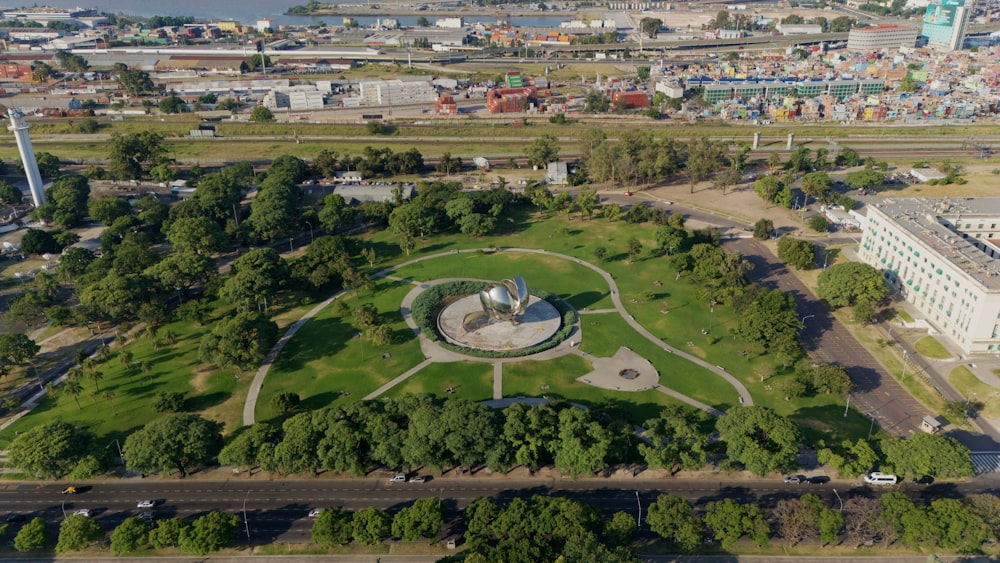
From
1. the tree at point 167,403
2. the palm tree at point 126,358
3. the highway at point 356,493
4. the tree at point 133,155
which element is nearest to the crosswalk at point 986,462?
the highway at point 356,493

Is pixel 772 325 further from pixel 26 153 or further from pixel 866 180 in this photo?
pixel 26 153

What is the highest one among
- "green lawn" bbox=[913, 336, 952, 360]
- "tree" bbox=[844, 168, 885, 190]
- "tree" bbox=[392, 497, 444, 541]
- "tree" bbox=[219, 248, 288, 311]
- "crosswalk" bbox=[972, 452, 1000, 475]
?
"tree" bbox=[844, 168, 885, 190]

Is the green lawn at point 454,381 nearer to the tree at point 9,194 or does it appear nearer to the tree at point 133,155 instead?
the tree at point 133,155

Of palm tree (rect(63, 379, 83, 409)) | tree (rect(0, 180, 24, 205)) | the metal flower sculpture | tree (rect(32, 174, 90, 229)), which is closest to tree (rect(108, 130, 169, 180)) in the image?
tree (rect(32, 174, 90, 229))

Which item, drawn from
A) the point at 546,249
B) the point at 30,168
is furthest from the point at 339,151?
the point at 546,249

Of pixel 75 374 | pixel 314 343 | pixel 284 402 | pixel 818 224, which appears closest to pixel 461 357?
pixel 314 343

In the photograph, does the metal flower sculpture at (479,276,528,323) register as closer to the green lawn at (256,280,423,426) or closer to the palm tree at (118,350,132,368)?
the green lawn at (256,280,423,426)
